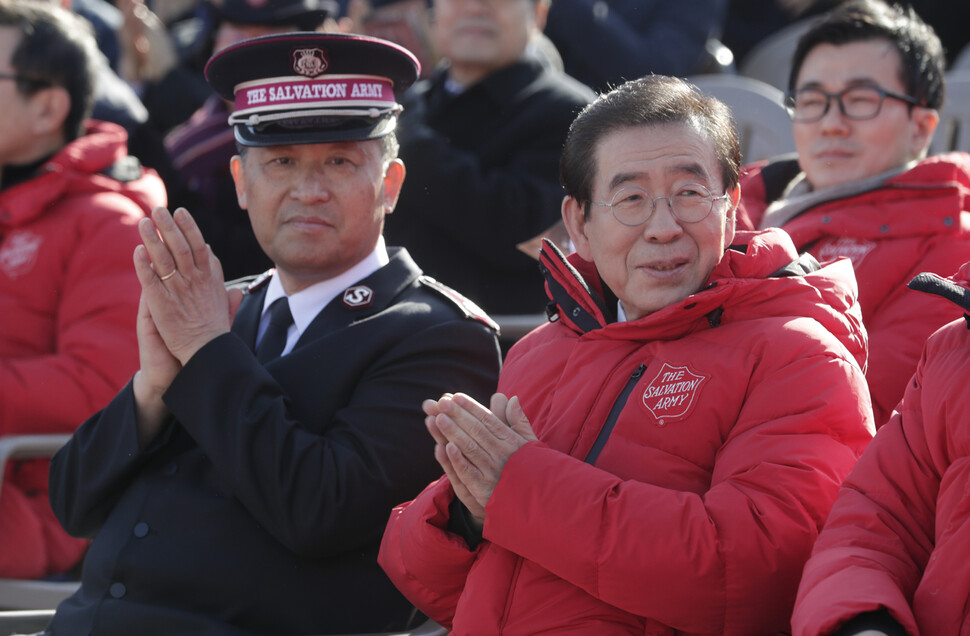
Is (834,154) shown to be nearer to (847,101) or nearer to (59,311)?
(847,101)

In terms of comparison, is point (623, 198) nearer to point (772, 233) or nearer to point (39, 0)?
point (772, 233)

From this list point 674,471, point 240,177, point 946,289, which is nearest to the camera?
point 946,289

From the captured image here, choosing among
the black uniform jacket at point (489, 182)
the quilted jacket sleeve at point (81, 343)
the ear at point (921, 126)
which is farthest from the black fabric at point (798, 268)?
the quilted jacket sleeve at point (81, 343)

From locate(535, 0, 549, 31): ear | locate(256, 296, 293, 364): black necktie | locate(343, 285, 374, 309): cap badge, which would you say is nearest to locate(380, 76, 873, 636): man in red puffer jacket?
locate(343, 285, 374, 309): cap badge

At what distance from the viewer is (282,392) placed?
9.62 feet

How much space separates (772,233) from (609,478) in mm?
706

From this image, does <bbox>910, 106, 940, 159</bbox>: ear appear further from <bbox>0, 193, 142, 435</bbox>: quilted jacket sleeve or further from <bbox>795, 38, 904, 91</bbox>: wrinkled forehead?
<bbox>0, 193, 142, 435</bbox>: quilted jacket sleeve

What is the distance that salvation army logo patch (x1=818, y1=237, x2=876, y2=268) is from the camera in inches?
131

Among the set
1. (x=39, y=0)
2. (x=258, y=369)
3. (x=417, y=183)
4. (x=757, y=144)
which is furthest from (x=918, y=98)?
(x=39, y=0)

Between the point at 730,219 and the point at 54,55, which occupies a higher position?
the point at 730,219

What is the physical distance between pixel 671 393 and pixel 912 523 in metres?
0.50

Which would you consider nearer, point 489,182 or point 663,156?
point 663,156

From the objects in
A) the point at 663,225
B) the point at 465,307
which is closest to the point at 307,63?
the point at 465,307

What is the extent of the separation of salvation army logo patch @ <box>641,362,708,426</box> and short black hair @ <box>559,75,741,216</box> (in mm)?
461
